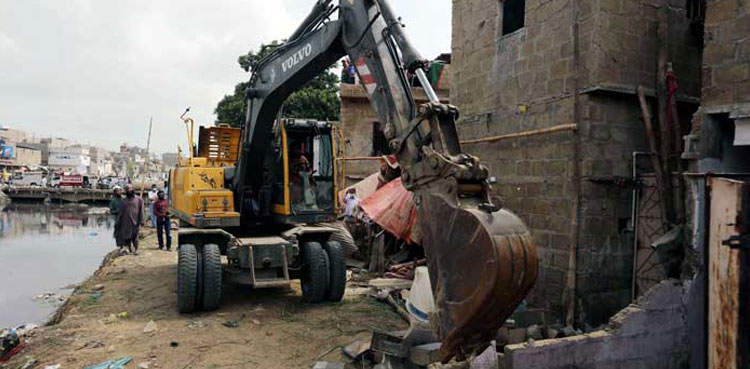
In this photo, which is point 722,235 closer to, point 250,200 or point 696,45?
point 696,45

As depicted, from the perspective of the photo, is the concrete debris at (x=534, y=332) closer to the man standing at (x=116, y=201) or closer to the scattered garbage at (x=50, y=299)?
the scattered garbage at (x=50, y=299)

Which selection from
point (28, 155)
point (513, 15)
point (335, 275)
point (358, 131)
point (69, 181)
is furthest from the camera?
point (28, 155)

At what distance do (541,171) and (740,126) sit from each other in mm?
2542

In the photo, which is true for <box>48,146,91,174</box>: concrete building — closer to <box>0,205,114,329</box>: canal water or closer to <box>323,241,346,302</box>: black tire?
<box>0,205,114,329</box>: canal water

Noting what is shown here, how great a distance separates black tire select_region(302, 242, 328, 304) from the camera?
7625mm

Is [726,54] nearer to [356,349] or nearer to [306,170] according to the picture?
[356,349]

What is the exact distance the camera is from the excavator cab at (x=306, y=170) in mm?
7910

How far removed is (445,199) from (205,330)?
14.7 feet

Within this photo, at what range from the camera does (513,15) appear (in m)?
7.91

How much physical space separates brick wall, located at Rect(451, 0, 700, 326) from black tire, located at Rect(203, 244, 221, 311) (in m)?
4.46

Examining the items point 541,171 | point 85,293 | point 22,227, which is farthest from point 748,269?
point 22,227

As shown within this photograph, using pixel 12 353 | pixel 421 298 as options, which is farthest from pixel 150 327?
pixel 421 298

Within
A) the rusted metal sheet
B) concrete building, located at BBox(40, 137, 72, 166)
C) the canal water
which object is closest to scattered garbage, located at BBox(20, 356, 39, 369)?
the canal water

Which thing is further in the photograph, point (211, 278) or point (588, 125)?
point (211, 278)
